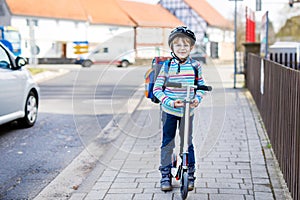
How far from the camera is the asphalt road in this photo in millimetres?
5773

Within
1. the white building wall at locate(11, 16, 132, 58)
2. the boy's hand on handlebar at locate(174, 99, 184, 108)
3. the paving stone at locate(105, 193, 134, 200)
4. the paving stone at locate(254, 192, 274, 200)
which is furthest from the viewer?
the white building wall at locate(11, 16, 132, 58)

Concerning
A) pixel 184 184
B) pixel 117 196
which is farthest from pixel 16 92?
pixel 184 184

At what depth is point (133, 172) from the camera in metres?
5.93

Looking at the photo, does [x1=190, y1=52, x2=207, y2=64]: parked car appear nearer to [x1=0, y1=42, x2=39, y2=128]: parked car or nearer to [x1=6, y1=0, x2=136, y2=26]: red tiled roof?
[x1=0, y1=42, x2=39, y2=128]: parked car

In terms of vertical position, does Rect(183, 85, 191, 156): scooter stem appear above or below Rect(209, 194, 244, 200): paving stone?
above

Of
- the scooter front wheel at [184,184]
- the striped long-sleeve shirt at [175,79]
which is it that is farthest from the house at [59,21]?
the scooter front wheel at [184,184]

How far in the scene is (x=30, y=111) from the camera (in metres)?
9.32

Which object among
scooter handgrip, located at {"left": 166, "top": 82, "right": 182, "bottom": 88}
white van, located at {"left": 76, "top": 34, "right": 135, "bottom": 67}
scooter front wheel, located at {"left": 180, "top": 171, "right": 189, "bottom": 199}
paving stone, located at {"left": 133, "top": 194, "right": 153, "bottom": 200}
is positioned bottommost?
paving stone, located at {"left": 133, "top": 194, "right": 153, "bottom": 200}

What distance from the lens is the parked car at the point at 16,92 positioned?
321 inches

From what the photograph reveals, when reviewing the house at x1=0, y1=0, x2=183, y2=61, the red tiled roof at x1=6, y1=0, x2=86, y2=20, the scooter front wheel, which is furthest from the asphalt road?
the red tiled roof at x1=6, y1=0, x2=86, y2=20

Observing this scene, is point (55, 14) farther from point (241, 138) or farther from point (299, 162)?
point (299, 162)

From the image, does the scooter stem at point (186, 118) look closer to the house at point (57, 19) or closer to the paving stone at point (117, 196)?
the paving stone at point (117, 196)

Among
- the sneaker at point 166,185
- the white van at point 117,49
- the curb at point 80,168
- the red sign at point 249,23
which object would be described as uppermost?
the red sign at point 249,23

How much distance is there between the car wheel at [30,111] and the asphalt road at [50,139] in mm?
147
